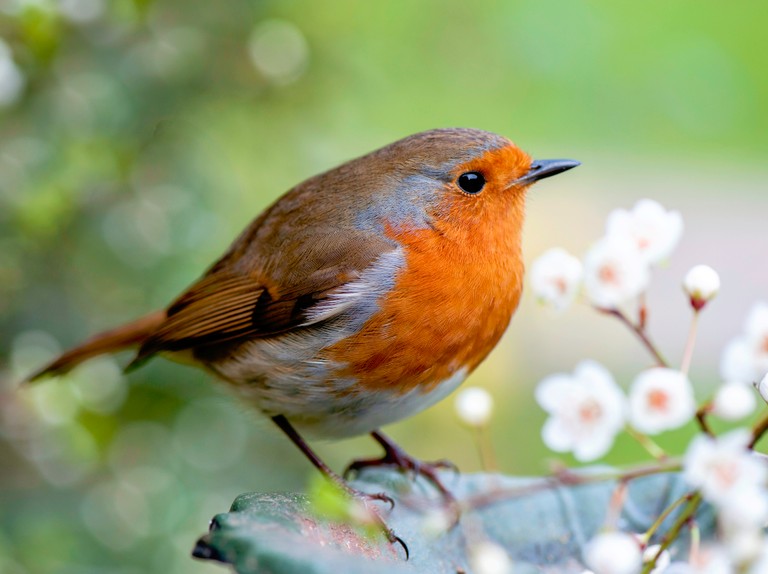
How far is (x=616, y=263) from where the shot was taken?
1.41 metres

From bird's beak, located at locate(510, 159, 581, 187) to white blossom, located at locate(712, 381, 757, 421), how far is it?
1186mm

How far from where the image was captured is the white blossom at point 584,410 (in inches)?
50.8

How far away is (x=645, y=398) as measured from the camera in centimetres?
126

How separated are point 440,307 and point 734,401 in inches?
42.8

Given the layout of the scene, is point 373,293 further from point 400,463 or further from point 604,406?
point 604,406

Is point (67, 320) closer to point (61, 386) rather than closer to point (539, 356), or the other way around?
point (61, 386)

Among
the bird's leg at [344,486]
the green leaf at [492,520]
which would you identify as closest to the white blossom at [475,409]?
the green leaf at [492,520]

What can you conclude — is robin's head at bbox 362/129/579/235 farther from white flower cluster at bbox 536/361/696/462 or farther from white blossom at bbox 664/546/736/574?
white blossom at bbox 664/546/736/574

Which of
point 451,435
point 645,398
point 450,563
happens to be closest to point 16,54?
point 450,563

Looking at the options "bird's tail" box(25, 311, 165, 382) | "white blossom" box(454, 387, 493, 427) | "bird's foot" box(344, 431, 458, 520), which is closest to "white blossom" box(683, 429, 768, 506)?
"white blossom" box(454, 387, 493, 427)

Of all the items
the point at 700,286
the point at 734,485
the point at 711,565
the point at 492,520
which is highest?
the point at 700,286

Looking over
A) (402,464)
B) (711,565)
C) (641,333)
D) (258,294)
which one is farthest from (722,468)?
(258,294)

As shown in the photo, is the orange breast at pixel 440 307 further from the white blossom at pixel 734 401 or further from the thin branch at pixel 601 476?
the white blossom at pixel 734 401

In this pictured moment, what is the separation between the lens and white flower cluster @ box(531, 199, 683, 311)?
1406 mm
